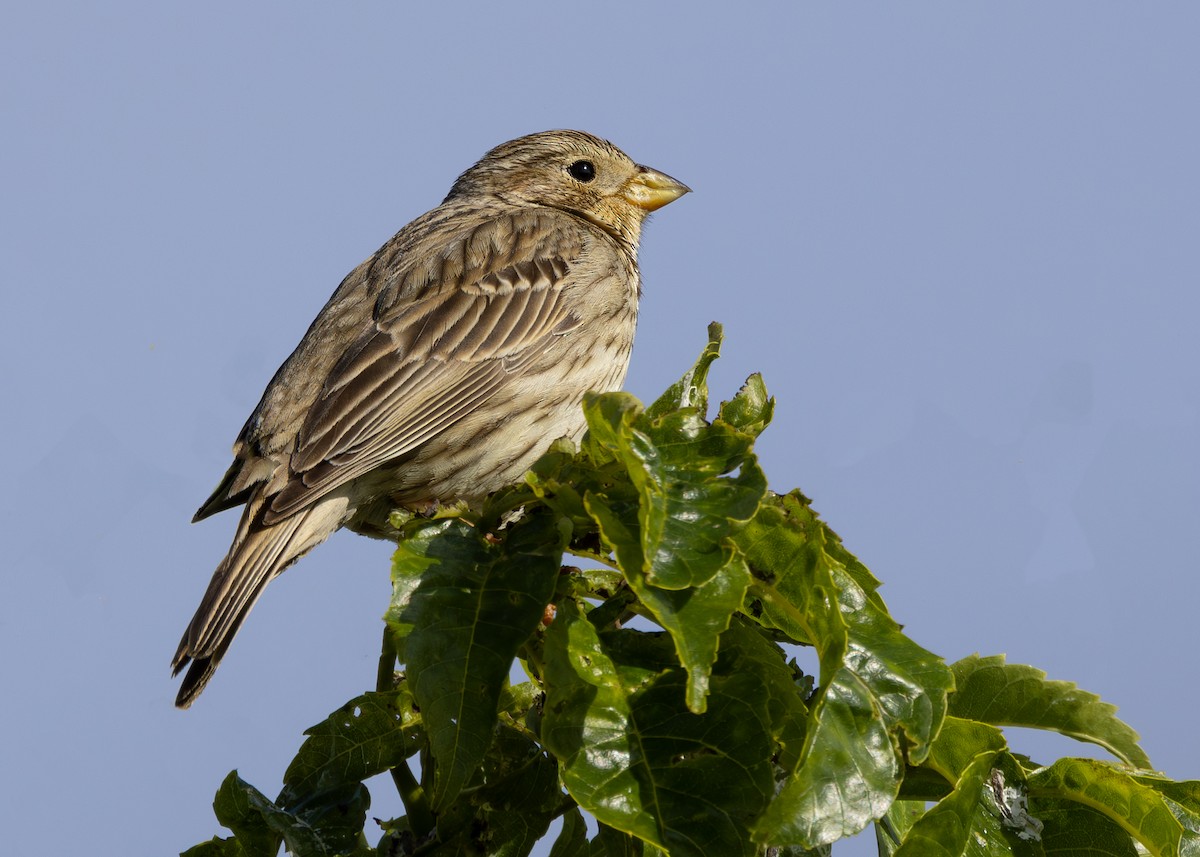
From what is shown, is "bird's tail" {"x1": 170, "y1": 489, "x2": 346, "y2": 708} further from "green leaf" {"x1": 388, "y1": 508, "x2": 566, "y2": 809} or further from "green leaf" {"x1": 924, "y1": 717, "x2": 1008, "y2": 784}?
"green leaf" {"x1": 924, "y1": 717, "x2": 1008, "y2": 784}

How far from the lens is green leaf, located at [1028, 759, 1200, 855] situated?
6.89ft

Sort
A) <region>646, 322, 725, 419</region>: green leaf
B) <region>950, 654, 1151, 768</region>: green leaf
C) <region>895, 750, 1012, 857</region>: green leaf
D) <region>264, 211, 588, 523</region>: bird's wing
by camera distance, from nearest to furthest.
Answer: <region>895, 750, 1012, 857</region>: green leaf → <region>950, 654, 1151, 768</region>: green leaf → <region>646, 322, 725, 419</region>: green leaf → <region>264, 211, 588, 523</region>: bird's wing

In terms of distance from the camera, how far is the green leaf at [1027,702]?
2.41 m

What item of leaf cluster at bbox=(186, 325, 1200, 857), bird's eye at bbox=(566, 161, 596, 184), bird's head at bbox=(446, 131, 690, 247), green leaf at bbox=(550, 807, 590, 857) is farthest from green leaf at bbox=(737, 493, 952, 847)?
bird's eye at bbox=(566, 161, 596, 184)

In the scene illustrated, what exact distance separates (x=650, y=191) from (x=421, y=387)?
7.26 feet

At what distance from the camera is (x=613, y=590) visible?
242 cm

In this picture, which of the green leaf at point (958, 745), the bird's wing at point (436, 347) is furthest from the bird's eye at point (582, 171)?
the green leaf at point (958, 745)

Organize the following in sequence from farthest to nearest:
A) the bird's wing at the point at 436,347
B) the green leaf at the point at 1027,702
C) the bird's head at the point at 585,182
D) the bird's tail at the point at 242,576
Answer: the bird's head at the point at 585,182, the bird's wing at the point at 436,347, the bird's tail at the point at 242,576, the green leaf at the point at 1027,702

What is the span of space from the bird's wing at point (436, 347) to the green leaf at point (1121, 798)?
256 centimetres

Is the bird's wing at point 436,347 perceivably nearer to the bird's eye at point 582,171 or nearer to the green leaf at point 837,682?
the bird's eye at point 582,171

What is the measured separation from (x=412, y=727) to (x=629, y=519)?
2.90 feet

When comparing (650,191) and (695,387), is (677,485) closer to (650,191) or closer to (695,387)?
(695,387)

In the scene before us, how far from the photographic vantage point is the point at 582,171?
250 inches

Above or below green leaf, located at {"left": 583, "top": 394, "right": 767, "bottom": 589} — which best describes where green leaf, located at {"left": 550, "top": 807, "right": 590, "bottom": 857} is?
below
